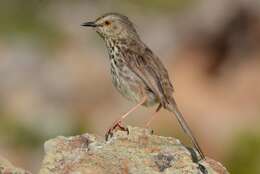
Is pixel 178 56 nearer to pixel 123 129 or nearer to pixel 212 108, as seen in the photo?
pixel 212 108

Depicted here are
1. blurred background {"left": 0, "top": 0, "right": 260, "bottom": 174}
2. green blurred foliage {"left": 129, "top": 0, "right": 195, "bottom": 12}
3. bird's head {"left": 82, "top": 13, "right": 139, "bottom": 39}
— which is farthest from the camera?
green blurred foliage {"left": 129, "top": 0, "right": 195, "bottom": 12}

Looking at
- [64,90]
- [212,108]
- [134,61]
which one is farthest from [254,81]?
[134,61]

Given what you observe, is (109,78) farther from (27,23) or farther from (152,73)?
(152,73)

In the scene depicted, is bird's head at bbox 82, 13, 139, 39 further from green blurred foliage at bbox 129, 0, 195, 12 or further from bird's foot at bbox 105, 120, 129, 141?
green blurred foliage at bbox 129, 0, 195, 12

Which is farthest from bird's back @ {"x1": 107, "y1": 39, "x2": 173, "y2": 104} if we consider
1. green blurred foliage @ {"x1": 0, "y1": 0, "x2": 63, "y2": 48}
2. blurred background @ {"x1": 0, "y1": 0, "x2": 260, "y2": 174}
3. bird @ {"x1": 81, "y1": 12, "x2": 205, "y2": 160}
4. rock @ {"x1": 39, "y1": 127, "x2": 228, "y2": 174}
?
green blurred foliage @ {"x1": 0, "y1": 0, "x2": 63, "y2": 48}

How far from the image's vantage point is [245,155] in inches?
818

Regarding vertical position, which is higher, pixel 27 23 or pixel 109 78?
pixel 27 23

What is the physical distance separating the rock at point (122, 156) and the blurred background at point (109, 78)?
8.66 m

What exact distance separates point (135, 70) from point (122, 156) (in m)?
2.16

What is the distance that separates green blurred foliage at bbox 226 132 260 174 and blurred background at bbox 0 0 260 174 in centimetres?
2

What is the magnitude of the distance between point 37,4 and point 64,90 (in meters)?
8.78

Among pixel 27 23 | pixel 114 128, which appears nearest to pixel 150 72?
pixel 114 128

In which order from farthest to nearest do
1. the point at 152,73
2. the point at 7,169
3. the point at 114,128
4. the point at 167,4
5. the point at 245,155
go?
1. the point at 167,4
2. the point at 245,155
3. the point at 152,73
4. the point at 114,128
5. the point at 7,169

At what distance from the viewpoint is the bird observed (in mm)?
12359
